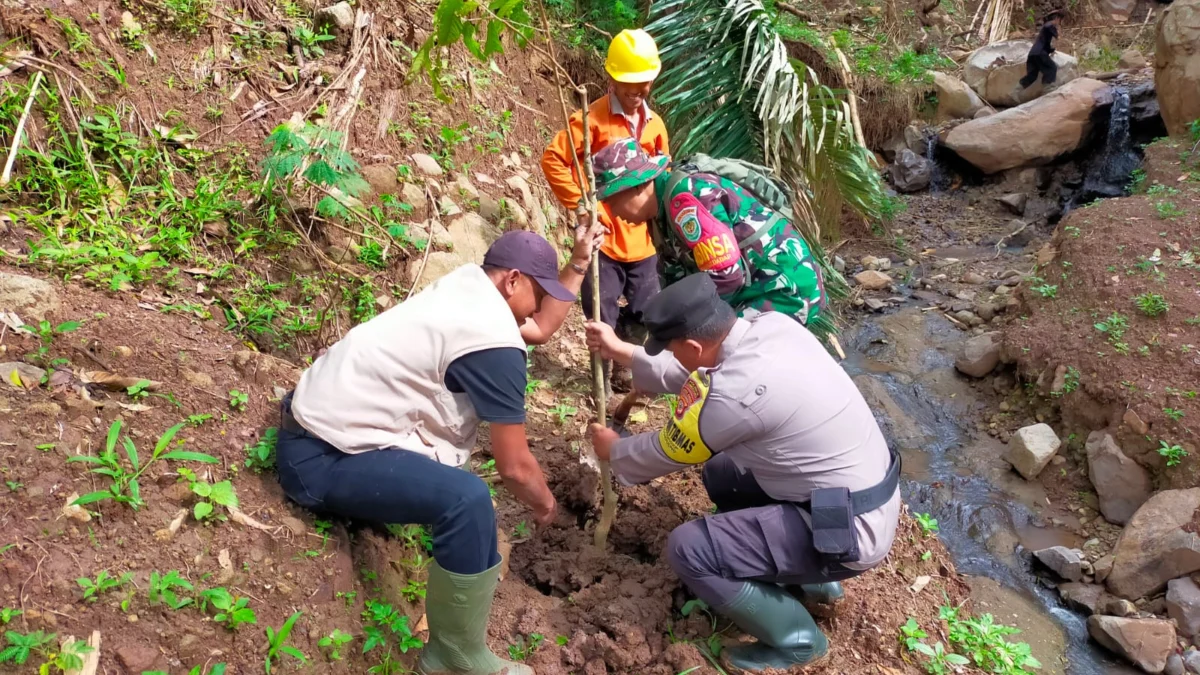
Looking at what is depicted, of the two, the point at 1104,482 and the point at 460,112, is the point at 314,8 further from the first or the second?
the point at 1104,482

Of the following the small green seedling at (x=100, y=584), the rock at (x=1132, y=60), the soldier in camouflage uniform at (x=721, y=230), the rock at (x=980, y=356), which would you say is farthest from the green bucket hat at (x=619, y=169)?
the rock at (x=1132, y=60)

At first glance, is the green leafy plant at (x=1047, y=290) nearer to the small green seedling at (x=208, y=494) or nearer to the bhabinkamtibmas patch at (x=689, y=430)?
the bhabinkamtibmas patch at (x=689, y=430)

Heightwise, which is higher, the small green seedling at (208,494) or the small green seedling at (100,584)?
the small green seedling at (100,584)

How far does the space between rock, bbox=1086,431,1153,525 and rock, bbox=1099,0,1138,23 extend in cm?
1200

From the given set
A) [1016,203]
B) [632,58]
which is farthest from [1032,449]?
[1016,203]

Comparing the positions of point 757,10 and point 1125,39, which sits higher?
point 757,10

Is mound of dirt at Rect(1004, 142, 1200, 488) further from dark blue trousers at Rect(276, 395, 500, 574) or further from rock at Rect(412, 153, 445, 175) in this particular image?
rock at Rect(412, 153, 445, 175)

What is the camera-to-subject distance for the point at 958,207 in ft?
31.0

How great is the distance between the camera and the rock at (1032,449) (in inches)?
185

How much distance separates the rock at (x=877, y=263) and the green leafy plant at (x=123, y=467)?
6813 mm

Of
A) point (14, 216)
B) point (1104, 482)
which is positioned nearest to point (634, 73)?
point (14, 216)

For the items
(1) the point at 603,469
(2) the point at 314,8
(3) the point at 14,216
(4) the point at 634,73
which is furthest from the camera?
(2) the point at 314,8

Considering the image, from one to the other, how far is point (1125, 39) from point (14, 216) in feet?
49.1

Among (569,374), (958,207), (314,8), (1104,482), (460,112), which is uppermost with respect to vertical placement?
(314,8)
